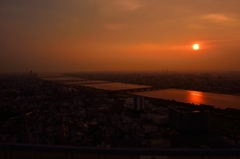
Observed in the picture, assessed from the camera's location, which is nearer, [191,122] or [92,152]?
[92,152]

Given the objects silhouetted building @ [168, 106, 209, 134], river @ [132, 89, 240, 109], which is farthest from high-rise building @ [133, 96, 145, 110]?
river @ [132, 89, 240, 109]

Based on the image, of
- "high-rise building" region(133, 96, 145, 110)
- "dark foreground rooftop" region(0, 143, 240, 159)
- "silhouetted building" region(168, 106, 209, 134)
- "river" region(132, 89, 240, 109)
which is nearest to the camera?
"dark foreground rooftop" region(0, 143, 240, 159)

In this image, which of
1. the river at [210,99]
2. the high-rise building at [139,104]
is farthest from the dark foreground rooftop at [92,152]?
the river at [210,99]

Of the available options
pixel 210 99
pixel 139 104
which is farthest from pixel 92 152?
pixel 210 99

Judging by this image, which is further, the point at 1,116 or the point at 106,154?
the point at 1,116

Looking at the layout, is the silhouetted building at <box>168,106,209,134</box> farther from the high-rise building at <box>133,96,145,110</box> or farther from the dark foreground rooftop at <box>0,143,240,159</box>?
the dark foreground rooftop at <box>0,143,240,159</box>

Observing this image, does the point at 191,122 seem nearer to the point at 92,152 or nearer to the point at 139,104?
the point at 139,104

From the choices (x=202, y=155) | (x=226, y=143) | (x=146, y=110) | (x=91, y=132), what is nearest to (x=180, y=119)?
(x=226, y=143)

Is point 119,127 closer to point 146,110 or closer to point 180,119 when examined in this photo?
point 180,119

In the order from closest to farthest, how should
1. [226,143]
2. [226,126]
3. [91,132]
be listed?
[226,143] < [91,132] < [226,126]

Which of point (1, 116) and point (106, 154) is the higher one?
point (106, 154)

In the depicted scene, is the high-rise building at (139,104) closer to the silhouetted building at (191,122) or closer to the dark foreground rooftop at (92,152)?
the silhouetted building at (191,122)
